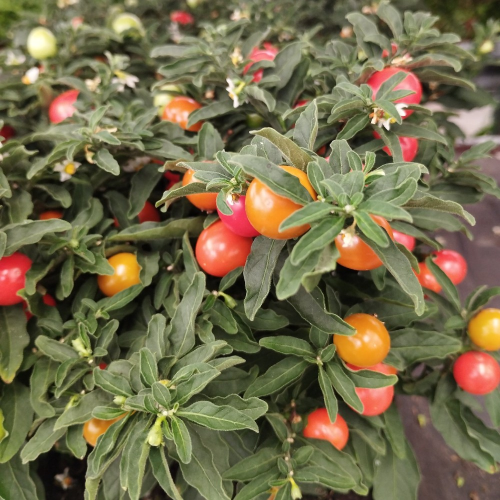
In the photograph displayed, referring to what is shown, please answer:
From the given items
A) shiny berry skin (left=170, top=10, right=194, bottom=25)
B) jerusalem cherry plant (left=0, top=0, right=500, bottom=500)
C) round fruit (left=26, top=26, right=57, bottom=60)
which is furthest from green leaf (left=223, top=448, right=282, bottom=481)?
shiny berry skin (left=170, top=10, right=194, bottom=25)

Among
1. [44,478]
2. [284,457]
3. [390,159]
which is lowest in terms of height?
[44,478]

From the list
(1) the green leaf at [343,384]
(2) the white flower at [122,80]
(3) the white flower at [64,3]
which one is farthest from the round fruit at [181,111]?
(3) the white flower at [64,3]

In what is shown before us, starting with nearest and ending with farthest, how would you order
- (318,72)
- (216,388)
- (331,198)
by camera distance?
(331,198), (216,388), (318,72)

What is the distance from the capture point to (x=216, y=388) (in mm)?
539

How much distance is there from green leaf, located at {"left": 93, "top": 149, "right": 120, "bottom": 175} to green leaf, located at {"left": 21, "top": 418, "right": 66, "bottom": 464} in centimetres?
34

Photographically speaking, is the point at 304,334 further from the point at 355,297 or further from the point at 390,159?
the point at 390,159

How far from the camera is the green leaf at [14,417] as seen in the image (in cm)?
56

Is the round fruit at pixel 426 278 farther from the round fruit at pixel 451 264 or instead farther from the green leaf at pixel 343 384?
the green leaf at pixel 343 384

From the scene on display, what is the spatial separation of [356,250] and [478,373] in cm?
36

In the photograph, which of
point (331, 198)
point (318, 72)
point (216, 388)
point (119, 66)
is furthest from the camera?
point (119, 66)

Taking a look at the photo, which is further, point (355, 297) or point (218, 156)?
point (355, 297)

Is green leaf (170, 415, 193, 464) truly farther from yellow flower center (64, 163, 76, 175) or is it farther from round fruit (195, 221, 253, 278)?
yellow flower center (64, 163, 76, 175)

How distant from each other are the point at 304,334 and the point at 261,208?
28cm

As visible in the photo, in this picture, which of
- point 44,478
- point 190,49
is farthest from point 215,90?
point 44,478
